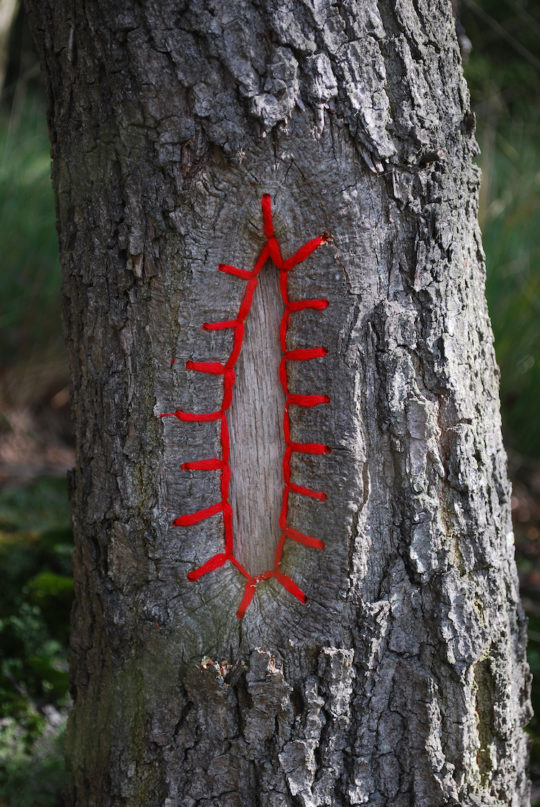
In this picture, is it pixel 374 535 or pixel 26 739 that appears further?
pixel 26 739

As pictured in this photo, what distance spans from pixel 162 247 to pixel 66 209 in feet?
0.86

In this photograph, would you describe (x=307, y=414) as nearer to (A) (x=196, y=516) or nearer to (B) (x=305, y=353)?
(B) (x=305, y=353)

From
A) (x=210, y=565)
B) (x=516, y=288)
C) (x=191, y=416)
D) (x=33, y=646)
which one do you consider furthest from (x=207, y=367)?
(x=516, y=288)

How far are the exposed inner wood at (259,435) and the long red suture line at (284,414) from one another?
2 cm

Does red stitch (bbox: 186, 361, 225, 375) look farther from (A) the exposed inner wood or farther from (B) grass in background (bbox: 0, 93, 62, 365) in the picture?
(B) grass in background (bbox: 0, 93, 62, 365)

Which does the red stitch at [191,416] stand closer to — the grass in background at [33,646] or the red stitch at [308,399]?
the red stitch at [308,399]

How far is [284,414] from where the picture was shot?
1.45 meters

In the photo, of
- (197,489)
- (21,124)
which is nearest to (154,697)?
(197,489)

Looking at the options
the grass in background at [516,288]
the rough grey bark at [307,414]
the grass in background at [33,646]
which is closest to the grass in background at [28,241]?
the grass in background at [33,646]

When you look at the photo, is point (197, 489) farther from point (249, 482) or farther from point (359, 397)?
point (359, 397)

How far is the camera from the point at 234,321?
54.7 inches

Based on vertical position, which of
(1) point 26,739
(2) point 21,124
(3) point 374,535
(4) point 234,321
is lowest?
(1) point 26,739

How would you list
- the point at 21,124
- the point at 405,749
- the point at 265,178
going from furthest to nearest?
the point at 21,124, the point at 405,749, the point at 265,178

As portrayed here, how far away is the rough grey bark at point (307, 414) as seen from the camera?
129 centimetres
